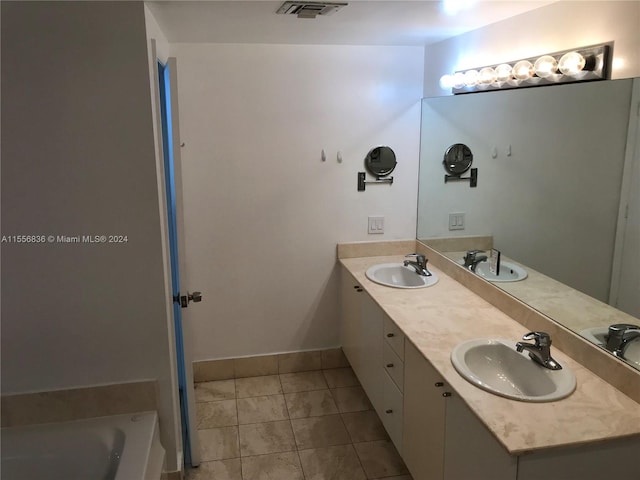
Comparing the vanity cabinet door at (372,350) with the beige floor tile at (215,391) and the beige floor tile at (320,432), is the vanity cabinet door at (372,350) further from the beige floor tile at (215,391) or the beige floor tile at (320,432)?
the beige floor tile at (215,391)

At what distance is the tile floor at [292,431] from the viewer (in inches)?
102

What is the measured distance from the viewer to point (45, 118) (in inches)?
74.7

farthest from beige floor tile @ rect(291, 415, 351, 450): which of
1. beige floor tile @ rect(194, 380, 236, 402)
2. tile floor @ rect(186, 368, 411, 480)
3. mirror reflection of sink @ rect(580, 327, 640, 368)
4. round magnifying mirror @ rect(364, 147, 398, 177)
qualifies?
round magnifying mirror @ rect(364, 147, 398, 177)

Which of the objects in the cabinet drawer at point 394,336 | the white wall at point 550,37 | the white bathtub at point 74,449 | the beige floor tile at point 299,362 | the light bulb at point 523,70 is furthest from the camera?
the beige floor tile at point 299,362

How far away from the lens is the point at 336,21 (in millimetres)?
2467

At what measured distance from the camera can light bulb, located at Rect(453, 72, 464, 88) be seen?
280 cm

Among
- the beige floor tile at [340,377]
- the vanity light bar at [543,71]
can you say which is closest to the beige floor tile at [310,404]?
the beige floor tile at [340,377]

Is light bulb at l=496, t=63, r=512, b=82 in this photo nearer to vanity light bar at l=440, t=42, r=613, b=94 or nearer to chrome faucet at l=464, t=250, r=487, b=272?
vanity light bar at l=440, t=42, r=613, b=94

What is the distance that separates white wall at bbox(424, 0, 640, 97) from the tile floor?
1.98 m

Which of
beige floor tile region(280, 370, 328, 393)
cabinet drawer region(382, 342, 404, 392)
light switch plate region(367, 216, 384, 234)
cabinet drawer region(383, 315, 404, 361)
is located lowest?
beige floor tile region(280, 370, 328, 393)

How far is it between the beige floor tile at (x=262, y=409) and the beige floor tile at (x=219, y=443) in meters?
0.12

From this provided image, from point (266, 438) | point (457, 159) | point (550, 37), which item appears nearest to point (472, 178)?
point (457, 159)

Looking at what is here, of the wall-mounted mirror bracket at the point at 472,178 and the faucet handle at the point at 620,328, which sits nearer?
the faucet handle at the point at 620,328

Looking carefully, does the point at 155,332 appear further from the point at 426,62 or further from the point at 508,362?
the point at 426,62
